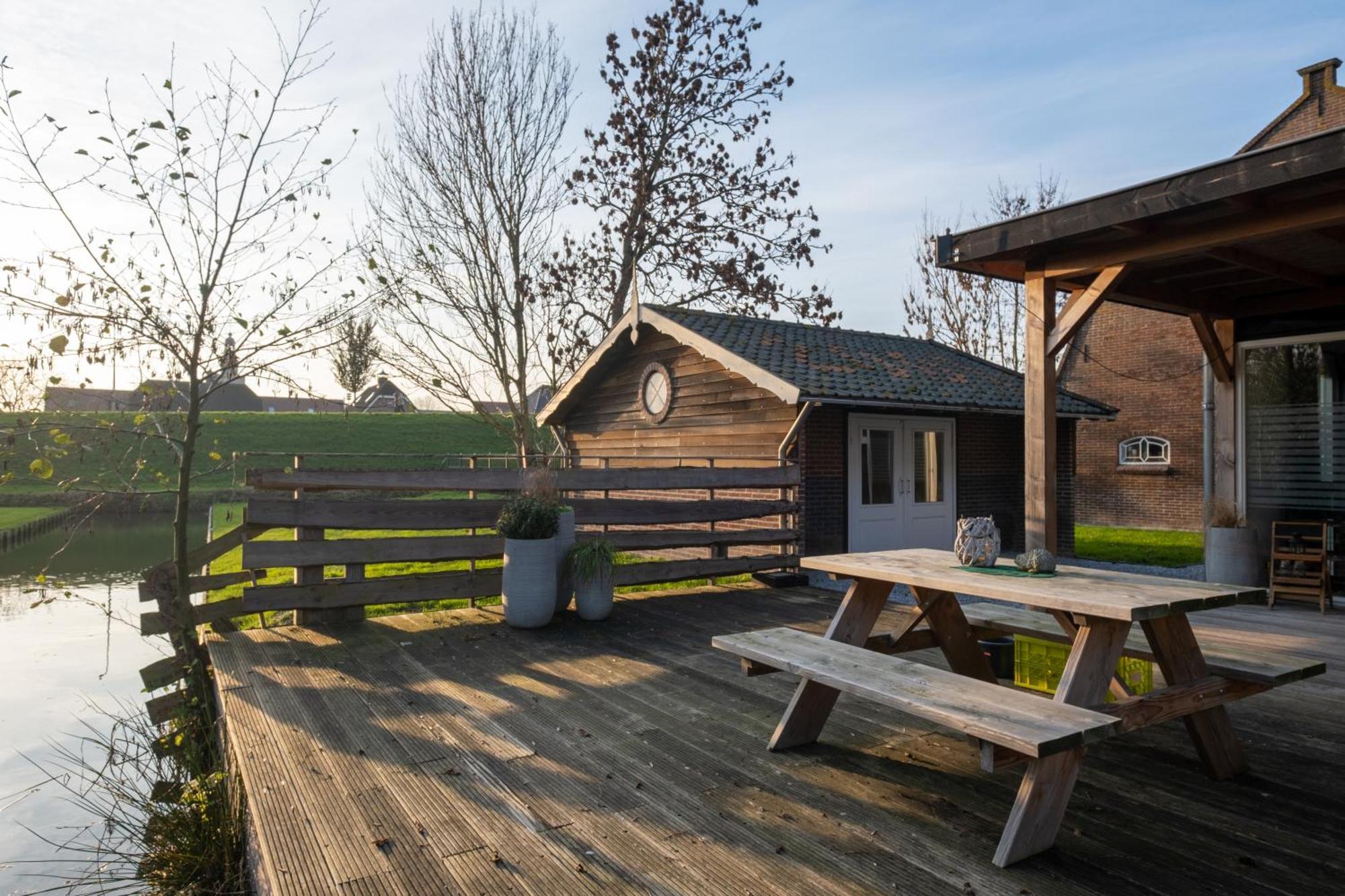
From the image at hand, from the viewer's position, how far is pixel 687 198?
17.4 metres

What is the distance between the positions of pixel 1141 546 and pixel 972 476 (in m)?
3.89

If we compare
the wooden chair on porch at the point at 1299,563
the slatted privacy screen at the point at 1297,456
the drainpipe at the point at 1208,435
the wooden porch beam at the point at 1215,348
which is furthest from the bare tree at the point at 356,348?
the slatted privacy screen at the point at 1297,456

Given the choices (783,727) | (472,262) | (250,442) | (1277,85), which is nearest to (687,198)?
(472,262)

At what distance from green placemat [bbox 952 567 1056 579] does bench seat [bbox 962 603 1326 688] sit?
0.43 m

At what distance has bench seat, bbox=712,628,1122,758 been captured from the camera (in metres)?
2.40

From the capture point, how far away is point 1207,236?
16.3ft

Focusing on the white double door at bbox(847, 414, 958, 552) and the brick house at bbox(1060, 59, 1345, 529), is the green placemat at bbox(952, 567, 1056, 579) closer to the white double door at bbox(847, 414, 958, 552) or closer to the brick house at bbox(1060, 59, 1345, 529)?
the white double door at bbox(847, 414, 958, 552)

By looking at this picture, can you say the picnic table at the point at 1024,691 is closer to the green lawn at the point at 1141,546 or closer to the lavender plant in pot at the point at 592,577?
the lavender plant in pot at the point at 592,577

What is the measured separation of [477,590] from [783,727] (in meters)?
3.98

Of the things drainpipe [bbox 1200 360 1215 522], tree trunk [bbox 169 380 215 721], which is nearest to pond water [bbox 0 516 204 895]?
tree trunk [bbox 169 380 215 721]

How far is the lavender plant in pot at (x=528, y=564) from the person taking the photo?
6215 mm

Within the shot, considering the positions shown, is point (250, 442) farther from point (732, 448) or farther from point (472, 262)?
point (732, 448)

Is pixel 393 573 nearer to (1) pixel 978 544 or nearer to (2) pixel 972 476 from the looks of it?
(2) pixel 972 476

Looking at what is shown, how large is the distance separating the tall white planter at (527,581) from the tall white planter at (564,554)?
0.22 m
